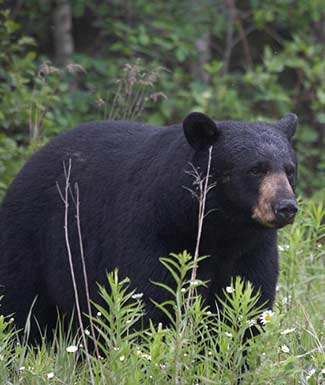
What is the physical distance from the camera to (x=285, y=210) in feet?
15.8

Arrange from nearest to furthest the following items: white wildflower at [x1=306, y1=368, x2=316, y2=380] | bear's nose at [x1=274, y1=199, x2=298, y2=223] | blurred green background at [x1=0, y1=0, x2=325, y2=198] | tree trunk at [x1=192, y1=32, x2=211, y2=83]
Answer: white wildflower at [x1=306, y1=368, x2=316, y2=380] < bear's nose at [x1=274, y1=199, x2=298, y2=223] < blurred green background at [x1=0, y1=0, x2=325, y2=198] < tree trunk at [x1=192, y1=32, x2=211, y2=83]

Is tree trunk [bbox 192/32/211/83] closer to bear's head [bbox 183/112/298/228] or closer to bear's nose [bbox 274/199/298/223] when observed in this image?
bear's head [bbox 183/112/298/228]

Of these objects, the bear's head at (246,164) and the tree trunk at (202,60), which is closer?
the bear's head at (246,164)

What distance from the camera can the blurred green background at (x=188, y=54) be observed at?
1027 centimetres

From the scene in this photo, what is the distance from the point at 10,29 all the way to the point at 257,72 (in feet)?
11.2

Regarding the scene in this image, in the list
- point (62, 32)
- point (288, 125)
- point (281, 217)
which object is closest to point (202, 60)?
point (62, 32)

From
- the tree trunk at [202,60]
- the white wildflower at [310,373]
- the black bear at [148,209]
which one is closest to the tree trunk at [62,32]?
the tree trunk at [202,60]

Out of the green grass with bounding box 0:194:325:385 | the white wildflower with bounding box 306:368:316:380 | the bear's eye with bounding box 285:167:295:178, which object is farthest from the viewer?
the bear's eye with bounding box 285:167:295:178

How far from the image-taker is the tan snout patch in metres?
4.91

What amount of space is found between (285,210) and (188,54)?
19.9 ft

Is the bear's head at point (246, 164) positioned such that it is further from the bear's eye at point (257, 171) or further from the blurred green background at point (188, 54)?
the blurred green background at point (188, 54)

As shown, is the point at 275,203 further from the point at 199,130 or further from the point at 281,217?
the point at 199,130

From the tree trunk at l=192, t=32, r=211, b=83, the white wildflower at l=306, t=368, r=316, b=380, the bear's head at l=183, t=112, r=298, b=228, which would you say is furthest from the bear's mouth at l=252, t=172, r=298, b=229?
the tree trunk at l=192, t=32, r=211, b=83

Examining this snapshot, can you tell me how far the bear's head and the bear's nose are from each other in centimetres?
3
